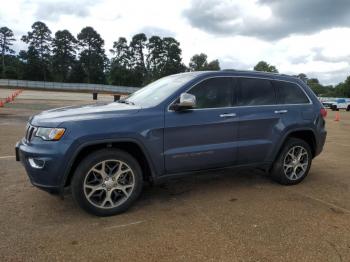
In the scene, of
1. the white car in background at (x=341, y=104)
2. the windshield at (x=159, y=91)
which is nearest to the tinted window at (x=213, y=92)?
the windshield at (x=159, y=91)

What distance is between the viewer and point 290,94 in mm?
5113

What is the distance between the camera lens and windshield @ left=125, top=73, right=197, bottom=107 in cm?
421

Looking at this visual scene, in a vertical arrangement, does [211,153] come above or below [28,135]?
below

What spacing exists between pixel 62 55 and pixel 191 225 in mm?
90062

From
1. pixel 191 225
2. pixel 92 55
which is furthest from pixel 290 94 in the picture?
pixel 92 55

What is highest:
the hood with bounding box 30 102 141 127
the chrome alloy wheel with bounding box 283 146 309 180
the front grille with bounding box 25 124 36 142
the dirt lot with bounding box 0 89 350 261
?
the hood with bounding box 30 102 141 127

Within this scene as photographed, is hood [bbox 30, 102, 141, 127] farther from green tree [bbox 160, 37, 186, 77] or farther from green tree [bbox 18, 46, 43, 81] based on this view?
green tree [bbox 160, 37, 186, 77]

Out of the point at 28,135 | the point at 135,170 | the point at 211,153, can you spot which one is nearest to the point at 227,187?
the point at 211,153

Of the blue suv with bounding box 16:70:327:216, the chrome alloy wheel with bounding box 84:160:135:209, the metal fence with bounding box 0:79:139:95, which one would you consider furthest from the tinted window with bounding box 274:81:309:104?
the metal fence with bounding box 0:79:139:95

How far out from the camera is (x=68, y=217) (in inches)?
148

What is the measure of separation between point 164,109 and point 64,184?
1.46 metres

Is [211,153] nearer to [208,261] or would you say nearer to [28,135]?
[208,261]

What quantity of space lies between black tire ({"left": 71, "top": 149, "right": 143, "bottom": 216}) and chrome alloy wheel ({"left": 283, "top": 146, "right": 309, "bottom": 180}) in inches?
96.8

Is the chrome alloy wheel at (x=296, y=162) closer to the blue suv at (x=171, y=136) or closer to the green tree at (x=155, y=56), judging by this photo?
the blue suv at (x=171, y=136)
